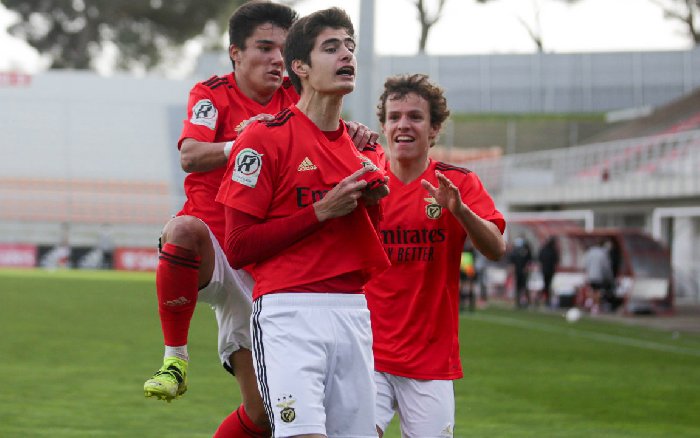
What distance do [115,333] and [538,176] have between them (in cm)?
2314

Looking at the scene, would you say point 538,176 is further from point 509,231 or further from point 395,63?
point 395,63

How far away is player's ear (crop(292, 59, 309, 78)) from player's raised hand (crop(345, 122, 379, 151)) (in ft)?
1.16

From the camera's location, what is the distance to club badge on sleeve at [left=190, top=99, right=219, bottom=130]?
5.59 m

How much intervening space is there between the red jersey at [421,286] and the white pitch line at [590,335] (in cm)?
1144

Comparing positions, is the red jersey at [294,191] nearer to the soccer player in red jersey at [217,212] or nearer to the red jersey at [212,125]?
the soccer player in red jersey at [217,212]

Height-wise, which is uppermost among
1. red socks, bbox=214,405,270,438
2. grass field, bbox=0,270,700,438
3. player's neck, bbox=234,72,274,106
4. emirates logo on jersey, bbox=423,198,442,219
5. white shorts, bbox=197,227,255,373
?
player's neck, bbox=234,72,274,106

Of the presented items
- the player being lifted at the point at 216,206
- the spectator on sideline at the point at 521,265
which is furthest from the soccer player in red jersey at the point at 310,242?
the spectator on sideline at the point at 521,265

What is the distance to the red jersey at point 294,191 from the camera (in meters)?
4.46

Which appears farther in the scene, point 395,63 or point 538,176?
Answer: point 395,63

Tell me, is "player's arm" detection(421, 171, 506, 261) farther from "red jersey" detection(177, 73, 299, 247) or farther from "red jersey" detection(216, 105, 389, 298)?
"red jersey" detection(177, 73, 299, 247)

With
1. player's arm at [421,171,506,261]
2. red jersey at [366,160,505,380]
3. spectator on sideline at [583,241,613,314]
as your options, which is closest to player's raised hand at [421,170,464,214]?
player's arm at [421,171,506,261]

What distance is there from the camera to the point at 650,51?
52312 millimetres

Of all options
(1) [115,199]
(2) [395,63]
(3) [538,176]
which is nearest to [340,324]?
(3) [538,176]

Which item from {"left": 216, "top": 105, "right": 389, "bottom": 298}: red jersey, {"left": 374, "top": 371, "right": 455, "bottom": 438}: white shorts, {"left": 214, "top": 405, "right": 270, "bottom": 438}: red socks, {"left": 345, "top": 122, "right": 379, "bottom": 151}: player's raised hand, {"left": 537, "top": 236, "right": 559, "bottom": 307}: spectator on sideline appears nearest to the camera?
{"left": 216, "top": 105, "right": 389, "bottom": 298}: red jersey
